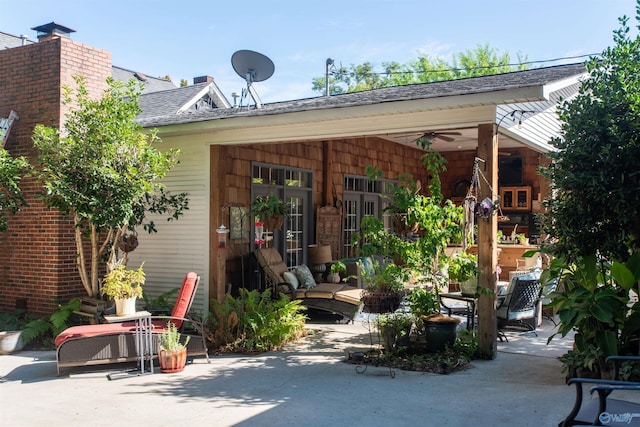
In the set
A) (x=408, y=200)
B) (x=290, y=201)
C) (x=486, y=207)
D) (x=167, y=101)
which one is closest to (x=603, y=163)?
(x=486, y=207)

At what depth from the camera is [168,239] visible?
8977 mm

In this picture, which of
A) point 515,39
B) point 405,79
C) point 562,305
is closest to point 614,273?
point 562,305

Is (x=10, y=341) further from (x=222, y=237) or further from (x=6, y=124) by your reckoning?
(x=6, y=124)

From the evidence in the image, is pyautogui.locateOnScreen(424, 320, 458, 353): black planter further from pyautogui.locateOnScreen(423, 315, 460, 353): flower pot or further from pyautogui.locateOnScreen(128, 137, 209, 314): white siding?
pyautogui.locateOnScreen(128, 137, 209, 314): white siding

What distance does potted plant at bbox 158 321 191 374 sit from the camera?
19.9 ft

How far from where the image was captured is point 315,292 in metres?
8.82

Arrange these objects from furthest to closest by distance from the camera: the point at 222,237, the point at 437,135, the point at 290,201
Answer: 1. the point at 290,201
2. the point at 437,135
3. the point at 222,237

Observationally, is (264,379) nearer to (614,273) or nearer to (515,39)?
(614,273)

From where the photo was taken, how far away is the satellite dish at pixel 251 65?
371 inches

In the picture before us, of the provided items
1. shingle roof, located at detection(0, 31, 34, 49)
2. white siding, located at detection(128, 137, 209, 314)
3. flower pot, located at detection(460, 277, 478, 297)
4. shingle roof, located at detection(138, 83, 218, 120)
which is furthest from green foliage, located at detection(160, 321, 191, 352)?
shingle roof, located at detection(0, 31, 34, 49)

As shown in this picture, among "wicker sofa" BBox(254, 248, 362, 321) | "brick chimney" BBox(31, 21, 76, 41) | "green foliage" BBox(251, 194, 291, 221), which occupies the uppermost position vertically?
"brick chimney" BBox(31, 21, 76, 41)

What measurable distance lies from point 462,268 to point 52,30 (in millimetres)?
7415

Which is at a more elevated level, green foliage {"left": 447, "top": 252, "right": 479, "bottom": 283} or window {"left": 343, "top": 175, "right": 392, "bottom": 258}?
window {"left": 343, "top": 175, "right": 392, "bottom": 258}

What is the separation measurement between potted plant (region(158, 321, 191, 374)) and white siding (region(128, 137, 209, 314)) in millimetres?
2340
